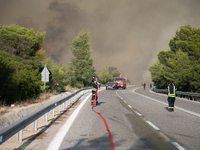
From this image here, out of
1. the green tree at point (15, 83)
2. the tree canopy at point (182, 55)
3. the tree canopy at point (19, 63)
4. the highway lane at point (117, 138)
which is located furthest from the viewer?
the tree canopy at point (182, 55)

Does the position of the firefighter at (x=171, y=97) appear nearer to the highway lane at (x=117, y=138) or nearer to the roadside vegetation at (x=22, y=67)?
the highway lane at (x=117, y=138)

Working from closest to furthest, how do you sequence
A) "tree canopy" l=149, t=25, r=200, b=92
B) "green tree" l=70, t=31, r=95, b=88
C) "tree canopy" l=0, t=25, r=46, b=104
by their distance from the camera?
"tree canopy" l=0, t=25, r=46, b=104 → "tree canopy" l=149, t=25, r=200, b=92 → "green tree" l=70, t=31, r=95, b=88

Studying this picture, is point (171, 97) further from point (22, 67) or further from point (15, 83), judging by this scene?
point (22, 67)

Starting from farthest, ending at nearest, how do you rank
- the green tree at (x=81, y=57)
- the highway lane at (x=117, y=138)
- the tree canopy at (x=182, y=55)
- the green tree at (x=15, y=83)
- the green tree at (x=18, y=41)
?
1. the green tree at (x=81, y=57)
2. the tree canopy at (x=182, y=55)
3. the green tree at (x=18, y=41)
4. the green tree at (x=15, y=83)
5. the highway lane at (x=117, y=138)

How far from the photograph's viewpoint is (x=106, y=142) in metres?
5.13

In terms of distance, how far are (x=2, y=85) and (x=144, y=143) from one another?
10.6 metres

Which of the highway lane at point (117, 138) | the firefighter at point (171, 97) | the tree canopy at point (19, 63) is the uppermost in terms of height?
the tree canopy at point (19, 63)

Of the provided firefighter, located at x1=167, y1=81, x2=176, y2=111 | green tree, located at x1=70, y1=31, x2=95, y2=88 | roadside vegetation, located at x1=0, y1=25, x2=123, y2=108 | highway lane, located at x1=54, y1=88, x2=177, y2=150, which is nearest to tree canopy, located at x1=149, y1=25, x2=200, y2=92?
firefighter, located at x1=167, y1=81, x2=176, y2=111

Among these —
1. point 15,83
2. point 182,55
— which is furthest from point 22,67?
point 182,55

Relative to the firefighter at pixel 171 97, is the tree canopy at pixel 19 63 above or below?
above

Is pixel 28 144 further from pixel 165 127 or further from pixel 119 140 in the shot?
pixel 165 127

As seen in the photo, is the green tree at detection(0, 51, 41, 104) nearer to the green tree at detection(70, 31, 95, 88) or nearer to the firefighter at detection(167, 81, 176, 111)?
the firefighter at detection(167, 81, 176, 111)

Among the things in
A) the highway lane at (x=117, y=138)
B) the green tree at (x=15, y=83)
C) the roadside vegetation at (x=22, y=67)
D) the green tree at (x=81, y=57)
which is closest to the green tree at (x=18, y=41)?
the roadside vegetation at (x=22, y=67)

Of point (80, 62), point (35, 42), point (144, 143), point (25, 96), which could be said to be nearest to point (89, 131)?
point (144, 143)
